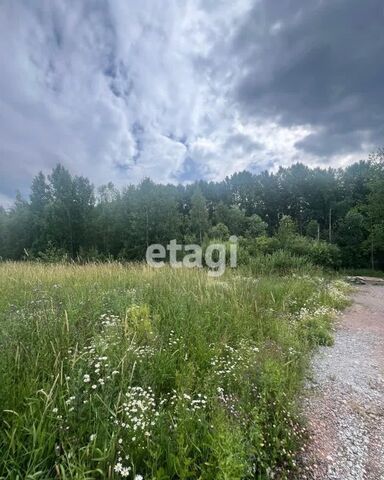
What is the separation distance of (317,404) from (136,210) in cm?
3179

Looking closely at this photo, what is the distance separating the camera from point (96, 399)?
5.90 ft

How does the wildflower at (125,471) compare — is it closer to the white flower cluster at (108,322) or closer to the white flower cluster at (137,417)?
the white flower cluster at (137,417)

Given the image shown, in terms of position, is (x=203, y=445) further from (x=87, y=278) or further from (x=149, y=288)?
(x=87, y=278)

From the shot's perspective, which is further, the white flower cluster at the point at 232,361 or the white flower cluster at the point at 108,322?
the white flower cluster at the point at 108,322

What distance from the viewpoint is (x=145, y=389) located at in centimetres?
211

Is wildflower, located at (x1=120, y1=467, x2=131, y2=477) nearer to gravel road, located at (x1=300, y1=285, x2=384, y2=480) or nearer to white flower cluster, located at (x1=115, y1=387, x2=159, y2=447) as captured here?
white flower cluster, located at (x1=115, y1=387, x2=159, y2=447)

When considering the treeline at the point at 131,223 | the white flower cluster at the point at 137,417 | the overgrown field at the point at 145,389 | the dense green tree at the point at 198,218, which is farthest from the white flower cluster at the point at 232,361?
the dense green tree at the point at 198,218

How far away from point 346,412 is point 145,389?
197 cm

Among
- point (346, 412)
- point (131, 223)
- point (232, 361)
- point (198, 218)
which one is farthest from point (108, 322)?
point (198, 218)

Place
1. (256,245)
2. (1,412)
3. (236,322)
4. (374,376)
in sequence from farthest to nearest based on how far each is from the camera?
(256,245)
(236,322)
(374,376)
(1,412)

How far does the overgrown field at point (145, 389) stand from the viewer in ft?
4.96

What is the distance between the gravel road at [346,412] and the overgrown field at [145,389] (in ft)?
0.59

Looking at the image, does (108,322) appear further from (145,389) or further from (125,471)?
(125,471)

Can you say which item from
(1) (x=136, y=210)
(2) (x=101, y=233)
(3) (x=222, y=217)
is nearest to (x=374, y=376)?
(1) (x=136, y=210)
